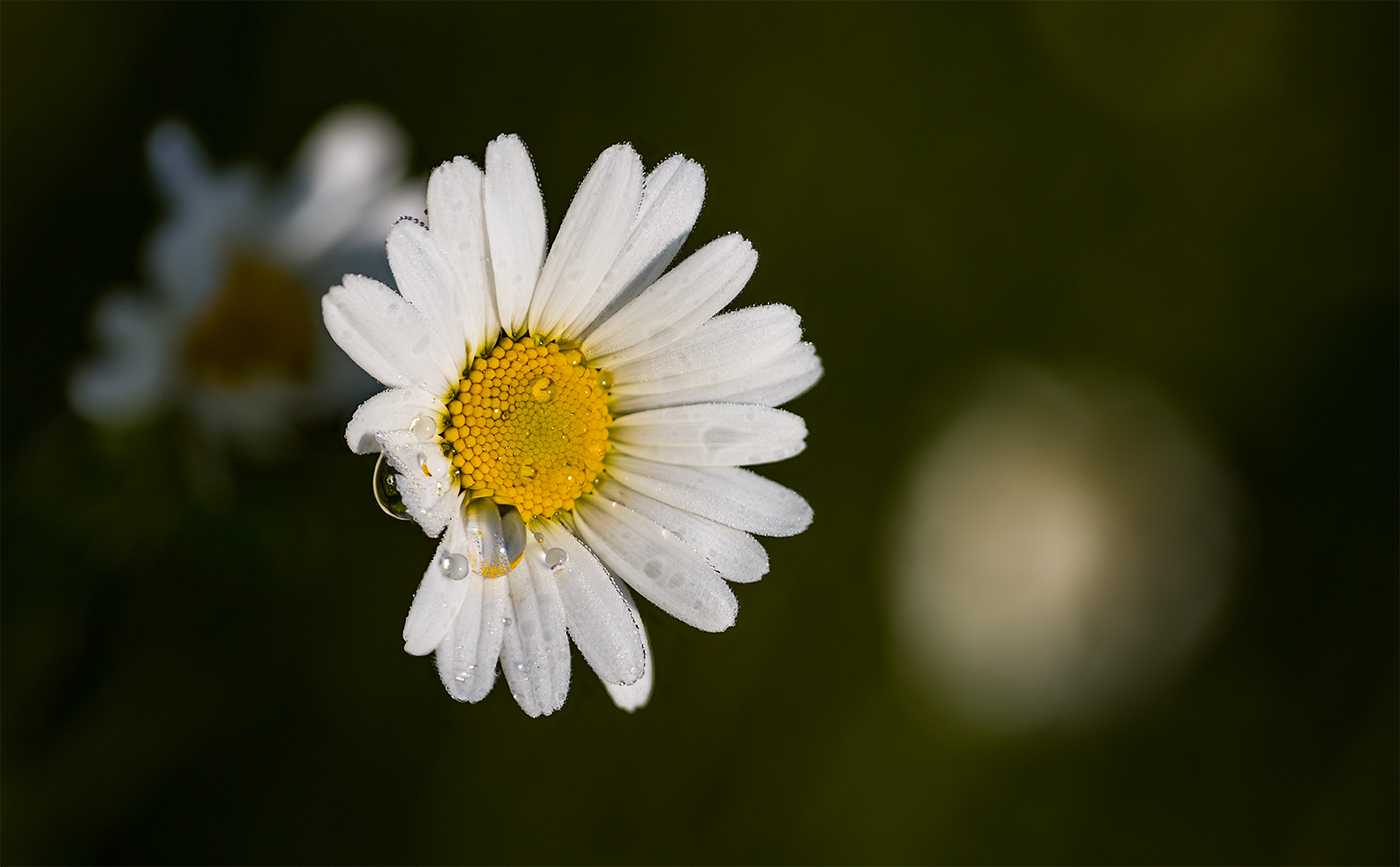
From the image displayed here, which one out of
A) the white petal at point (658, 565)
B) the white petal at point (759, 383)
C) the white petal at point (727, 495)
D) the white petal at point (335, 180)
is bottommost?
the white petal at point (658, 565)

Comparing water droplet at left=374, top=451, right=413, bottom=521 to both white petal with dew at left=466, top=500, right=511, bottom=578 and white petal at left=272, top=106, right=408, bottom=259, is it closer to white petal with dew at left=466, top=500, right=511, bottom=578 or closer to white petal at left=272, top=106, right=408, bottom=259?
white petal with dew at left=466, top=500, right=511, bottom=578

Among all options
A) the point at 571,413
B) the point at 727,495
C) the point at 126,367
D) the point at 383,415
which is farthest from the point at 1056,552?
the point at 126,367

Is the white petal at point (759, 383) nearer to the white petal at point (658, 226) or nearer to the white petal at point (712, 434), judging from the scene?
the white petal at point (712, 434)

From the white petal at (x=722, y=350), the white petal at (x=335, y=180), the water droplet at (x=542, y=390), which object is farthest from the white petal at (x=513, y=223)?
the white petal at (x=335, y=180)

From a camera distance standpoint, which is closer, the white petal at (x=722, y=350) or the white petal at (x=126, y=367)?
the white petal at (x=722, y=350)

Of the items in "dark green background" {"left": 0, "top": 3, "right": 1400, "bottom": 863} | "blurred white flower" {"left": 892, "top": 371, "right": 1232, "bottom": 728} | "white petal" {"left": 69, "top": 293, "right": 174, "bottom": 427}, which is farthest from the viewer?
"blurred white flower" {"left": 892, "top": 371, "right": 1232, "bottom": 728}

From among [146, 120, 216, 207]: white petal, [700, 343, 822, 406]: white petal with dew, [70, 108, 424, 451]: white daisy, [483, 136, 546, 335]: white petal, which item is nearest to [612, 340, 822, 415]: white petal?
[700, 343, 822, 406]: white petal with dew

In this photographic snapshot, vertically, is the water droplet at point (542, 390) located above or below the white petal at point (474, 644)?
above

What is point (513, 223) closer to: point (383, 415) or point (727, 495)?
point (383, 415)
